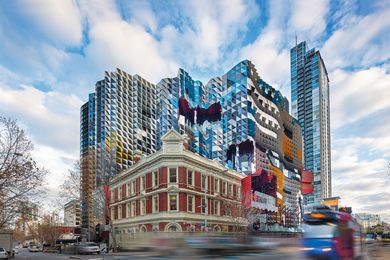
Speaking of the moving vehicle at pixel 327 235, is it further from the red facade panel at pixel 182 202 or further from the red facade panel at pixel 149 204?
the red facade panel at pixel 149 204

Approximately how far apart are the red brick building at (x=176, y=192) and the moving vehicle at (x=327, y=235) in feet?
86.8

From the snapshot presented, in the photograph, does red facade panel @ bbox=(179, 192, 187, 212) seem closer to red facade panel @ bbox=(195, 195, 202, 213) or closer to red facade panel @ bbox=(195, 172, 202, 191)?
red facade panel @ bbox=(195, 195, 202, 213)

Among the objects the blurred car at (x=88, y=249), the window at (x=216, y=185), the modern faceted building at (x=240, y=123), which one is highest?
the modern faceted building at (x=240, y=123)

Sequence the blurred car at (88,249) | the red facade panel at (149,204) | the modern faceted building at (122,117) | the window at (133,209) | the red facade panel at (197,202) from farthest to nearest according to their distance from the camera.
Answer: the modern faceted building at (122,117)
the window at (133,209)
the red facade panel at (149,204)
the red facade panel at (197,202)
the blurred car at (88,249)

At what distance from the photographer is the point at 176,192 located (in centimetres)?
4409

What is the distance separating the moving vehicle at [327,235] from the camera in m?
12.8

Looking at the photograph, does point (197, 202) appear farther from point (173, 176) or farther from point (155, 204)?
point (155, 204)

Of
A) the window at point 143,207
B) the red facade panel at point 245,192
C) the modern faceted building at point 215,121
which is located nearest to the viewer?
the window at point 143,207

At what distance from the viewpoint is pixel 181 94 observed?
140 metres

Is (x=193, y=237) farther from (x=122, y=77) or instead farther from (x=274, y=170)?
(x=122, y=77)

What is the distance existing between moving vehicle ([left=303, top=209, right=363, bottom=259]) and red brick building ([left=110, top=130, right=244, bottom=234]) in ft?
86.8

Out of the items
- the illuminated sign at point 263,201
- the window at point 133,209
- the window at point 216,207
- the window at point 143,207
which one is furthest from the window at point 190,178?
the illuminated sign at point 263,201

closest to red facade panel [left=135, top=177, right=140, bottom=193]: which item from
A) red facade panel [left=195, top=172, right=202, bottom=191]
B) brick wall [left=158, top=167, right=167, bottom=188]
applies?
brick wall [left=158, top=167, right=167, bottom=188]

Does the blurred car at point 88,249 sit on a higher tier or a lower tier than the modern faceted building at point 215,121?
lower
